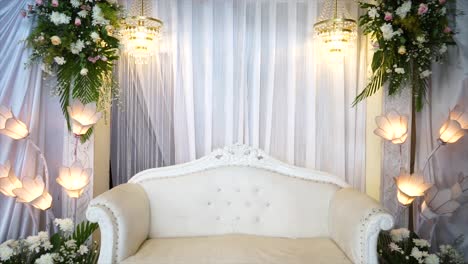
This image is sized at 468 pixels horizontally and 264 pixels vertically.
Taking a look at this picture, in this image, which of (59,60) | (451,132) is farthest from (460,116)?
(59,60)

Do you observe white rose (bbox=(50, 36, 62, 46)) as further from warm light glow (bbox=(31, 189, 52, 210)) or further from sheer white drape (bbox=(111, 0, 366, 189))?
warm light glow (bbox=(31, 189, 52, 210))

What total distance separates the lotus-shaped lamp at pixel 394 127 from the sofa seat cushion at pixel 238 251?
864 millimetres

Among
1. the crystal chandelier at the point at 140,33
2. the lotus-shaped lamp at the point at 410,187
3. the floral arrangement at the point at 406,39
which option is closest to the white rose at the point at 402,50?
the floral arrangement at the point at 406,39

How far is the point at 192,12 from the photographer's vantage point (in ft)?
9.15

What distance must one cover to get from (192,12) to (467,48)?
2106 millimetres

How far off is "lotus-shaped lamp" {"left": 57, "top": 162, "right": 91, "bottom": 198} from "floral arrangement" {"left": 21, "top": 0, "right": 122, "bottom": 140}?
0.31 m

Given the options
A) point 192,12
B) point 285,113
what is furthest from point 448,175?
point 192,12

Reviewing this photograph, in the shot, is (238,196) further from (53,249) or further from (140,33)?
(140,33)

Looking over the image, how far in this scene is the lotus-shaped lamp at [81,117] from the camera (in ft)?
7.55

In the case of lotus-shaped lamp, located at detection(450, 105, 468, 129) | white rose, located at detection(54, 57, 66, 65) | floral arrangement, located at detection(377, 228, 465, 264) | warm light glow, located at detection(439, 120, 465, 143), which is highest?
white rose, located at detection(54, 57, 66, 65)

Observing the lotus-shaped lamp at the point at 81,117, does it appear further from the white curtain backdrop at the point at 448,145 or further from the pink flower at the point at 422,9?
the white curtain backdrop at the point at 448,145

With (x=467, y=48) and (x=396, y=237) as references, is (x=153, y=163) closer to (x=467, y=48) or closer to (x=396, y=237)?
(x=396, y=237)

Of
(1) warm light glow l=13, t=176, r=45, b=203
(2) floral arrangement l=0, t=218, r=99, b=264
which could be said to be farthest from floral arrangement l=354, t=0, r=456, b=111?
(1) warm light glow l=13, t=176, r=45, b=203

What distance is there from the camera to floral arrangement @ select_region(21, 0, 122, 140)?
2.29 m
